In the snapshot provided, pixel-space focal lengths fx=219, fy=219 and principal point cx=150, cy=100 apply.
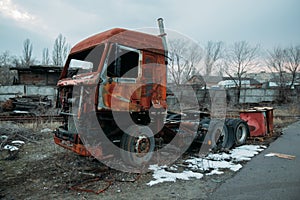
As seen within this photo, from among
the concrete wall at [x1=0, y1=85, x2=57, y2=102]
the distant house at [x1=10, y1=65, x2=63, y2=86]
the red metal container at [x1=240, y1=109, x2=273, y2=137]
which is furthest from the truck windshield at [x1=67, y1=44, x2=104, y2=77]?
the distant house at [x1=10, y1=65, x2=63, y2=86]

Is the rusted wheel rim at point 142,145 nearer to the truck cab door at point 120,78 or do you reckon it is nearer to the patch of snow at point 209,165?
the patch of snow at point 209,165

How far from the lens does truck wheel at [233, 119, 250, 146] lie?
7116 millimetres

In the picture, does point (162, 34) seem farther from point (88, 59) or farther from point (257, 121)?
point (257, 121)


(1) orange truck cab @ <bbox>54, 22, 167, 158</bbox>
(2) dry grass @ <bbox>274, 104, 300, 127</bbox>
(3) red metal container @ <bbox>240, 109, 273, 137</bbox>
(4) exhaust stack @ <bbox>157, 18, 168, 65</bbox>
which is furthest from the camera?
(2) dry grass @ <bbox>274, 104, 300, 127</bbox>

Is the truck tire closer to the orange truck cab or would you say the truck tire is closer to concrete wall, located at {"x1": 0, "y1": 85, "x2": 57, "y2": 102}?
the orange truck cab

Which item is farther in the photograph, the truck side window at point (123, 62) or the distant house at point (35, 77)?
the distant house at point (35, 77)

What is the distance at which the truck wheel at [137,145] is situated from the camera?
4680mm

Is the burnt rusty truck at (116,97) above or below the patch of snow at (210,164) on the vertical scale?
above

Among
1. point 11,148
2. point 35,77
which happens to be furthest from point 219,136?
point 35,77

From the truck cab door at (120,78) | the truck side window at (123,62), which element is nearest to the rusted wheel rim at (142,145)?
the truck cab door at (120,78)

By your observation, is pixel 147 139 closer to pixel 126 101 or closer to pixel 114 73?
pixel 126 101

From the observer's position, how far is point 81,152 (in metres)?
4.20

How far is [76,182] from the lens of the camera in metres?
4.20

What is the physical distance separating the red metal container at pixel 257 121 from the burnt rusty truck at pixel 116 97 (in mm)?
3950
